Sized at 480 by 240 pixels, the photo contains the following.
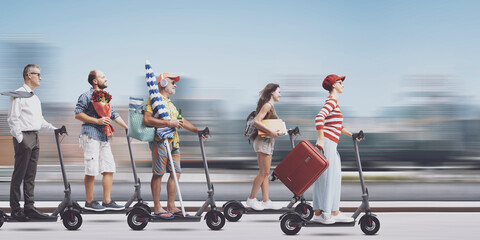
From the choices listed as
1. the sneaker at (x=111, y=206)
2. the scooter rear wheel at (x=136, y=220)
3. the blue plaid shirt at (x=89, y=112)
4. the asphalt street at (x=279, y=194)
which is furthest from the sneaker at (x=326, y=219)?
the asphalt street at (x=279, y=194)

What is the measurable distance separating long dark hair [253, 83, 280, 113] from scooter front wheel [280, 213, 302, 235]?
1691mm

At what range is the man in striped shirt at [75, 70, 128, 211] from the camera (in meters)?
7.27

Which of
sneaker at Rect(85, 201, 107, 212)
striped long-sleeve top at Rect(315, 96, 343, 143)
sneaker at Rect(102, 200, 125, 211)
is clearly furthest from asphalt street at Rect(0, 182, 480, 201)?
striped long-sleeve top at Rect(315, 96, 343, 143)

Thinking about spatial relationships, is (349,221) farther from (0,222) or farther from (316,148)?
(0,222)

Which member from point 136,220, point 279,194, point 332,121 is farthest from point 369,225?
point 279,194

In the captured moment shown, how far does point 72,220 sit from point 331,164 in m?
3.08

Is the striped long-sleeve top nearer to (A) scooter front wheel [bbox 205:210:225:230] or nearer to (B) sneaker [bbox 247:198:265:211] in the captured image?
(A) scooter front wheel [bbox 205:210:225:230]

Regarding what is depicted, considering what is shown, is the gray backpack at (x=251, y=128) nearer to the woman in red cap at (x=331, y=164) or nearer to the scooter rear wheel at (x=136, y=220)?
the woman in red cap at (x=331, y=164)

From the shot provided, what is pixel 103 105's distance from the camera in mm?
7238

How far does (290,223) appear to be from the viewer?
6.62 m

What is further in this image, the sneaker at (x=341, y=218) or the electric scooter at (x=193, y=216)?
the electric scooter at (x=193, y=216)

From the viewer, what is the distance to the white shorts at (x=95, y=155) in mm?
7316

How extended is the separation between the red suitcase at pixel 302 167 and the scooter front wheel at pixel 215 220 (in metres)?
0.90

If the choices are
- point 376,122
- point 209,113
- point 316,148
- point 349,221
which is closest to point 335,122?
point 316,148
